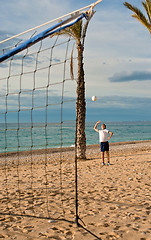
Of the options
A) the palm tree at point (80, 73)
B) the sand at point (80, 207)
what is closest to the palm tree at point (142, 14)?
the palm tree at point (80, 73)

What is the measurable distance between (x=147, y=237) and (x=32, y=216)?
6.95 ft

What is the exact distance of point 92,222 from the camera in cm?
445

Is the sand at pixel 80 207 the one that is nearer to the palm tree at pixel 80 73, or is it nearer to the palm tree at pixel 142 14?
the palm tree at pixel 80 73

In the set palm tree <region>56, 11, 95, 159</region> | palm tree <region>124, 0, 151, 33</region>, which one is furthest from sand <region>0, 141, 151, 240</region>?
palm tree <region>124, 0, 151, 33</region>

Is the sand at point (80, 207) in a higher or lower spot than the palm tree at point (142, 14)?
lower

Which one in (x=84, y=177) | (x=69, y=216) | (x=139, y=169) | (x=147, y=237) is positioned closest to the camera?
(x=147, y=237)

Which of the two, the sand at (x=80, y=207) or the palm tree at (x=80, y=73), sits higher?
the palm tree at (x=80, y=73)

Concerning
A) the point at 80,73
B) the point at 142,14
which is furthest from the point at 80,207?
the point at 142,14

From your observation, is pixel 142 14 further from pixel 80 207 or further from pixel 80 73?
pixel 80 207

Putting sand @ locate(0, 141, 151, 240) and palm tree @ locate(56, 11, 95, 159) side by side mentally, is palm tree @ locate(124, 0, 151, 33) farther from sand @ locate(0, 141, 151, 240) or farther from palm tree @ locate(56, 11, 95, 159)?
sand @ locate(0, 141, 151, 240)

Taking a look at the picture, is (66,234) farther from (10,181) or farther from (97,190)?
(10,181)

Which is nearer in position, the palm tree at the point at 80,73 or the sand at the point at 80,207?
the sand at the point at 80,207

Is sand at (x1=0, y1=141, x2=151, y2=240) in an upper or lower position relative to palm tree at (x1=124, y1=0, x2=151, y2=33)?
lower

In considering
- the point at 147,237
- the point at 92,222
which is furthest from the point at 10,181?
the point at 147,237
